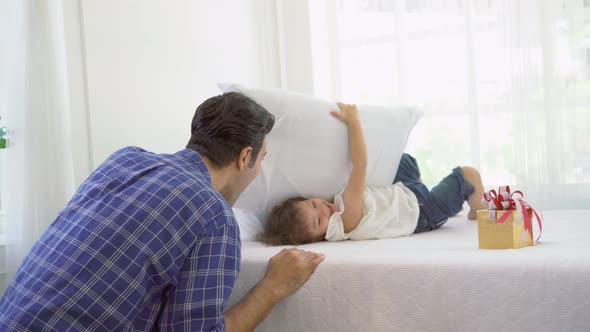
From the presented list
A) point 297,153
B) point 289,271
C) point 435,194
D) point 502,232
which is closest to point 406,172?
point 435,194

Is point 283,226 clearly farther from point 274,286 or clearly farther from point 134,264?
point 134,264

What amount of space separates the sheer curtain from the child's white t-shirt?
0.77 meters

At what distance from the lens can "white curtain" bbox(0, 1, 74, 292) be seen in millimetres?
1810

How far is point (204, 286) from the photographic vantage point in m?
1.09

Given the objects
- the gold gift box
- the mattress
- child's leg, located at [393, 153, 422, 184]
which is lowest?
the mattress

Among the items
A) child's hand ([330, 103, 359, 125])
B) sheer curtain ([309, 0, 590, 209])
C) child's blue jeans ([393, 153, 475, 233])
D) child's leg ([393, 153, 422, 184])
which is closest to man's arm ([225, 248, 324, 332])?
child's hand ([330, 103, 359, 125])

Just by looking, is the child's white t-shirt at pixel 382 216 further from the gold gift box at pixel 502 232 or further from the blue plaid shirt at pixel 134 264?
the blue plaid shirt at pixel 134 264

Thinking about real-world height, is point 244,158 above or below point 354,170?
above

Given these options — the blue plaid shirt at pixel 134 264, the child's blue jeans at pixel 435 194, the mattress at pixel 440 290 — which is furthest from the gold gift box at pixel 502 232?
the blue plaid shirt at pixel 134 264

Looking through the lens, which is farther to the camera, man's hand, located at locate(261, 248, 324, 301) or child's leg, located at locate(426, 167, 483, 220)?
child's leg, located at locate(426, 167, 483, 220)

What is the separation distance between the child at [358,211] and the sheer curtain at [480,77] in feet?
2.04

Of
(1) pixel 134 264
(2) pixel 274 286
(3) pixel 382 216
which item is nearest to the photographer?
(1) pixel 134 264

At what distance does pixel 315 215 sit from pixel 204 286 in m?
0.77

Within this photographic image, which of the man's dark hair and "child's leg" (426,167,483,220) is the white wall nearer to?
the man's dark hair
